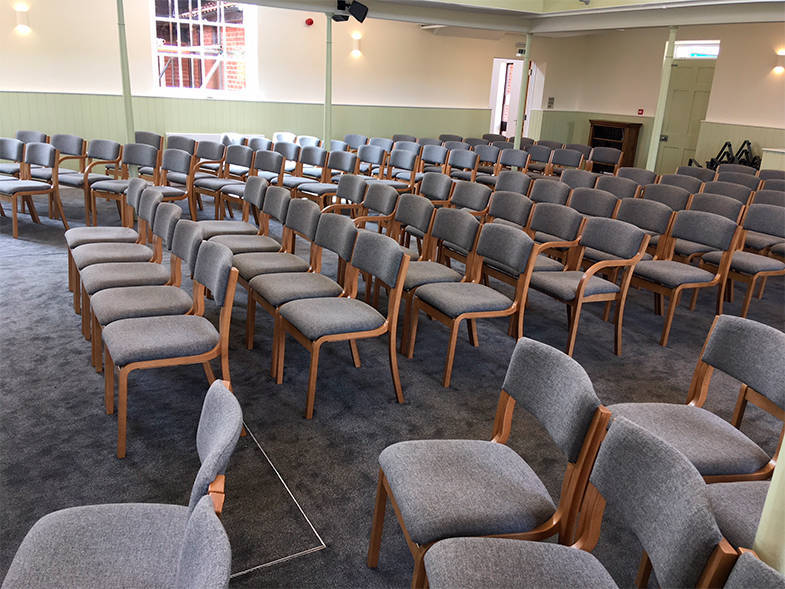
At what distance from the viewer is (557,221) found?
4586mm

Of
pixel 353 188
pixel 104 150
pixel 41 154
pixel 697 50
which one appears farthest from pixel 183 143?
pixel 697 50

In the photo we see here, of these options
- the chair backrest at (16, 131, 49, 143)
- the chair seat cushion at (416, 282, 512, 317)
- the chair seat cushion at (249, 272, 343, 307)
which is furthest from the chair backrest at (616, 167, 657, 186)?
the chair backrest at (16, 131, 49, 143)

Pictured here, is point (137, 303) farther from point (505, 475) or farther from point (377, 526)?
point (505, 475)

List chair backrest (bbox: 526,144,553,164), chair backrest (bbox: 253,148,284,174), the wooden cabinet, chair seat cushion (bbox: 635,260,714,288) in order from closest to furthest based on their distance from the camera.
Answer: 1. chair seat cushion (bbox: 635,260,714,288)
2. chair backrest (bbox: 253,148,284,174)
3. chair backrest (bbox: 526,144,553,164)
4. the wooden cabinet

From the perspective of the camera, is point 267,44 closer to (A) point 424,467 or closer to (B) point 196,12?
(B) point 196,12

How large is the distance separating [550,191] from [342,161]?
8.45 ft

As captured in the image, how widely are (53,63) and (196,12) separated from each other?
240 cm

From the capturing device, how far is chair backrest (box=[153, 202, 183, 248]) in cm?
372

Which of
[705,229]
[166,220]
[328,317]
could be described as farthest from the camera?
[705,229]

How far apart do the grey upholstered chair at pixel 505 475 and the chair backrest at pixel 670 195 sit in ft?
14.5

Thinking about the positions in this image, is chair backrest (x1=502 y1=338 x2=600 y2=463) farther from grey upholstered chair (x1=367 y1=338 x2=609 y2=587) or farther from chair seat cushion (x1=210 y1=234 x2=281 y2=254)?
chair seat cushion (x1=210 y1=234 x2=281 y2=254)

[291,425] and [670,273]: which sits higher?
[670,273]

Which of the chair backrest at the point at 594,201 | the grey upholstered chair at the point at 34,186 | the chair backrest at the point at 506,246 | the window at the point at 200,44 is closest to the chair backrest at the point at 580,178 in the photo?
the chair backrest at the point at 594,201

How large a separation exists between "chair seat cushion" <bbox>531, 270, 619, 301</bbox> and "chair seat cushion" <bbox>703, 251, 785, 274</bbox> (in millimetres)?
1328
